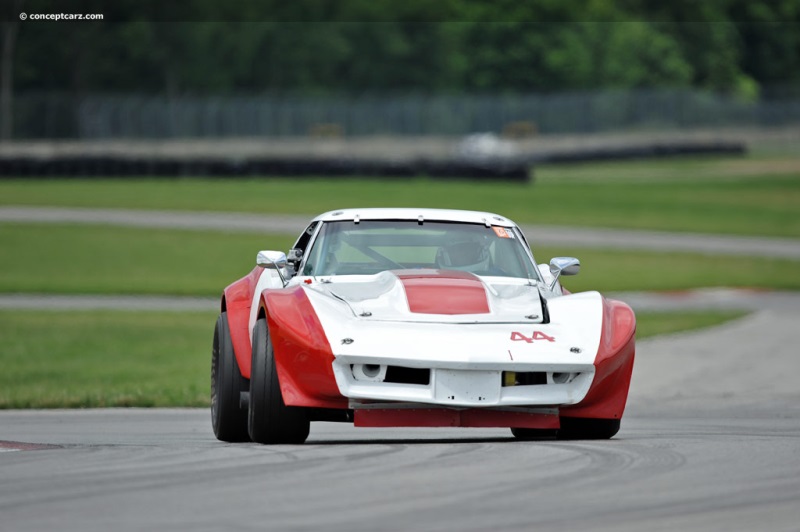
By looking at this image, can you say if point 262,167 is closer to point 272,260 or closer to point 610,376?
point 272,260

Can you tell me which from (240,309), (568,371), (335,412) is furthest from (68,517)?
(240,309)

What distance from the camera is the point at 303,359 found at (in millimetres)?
7602

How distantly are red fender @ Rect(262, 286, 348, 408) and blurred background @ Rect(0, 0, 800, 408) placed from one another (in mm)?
4665

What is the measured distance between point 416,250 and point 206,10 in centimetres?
9165

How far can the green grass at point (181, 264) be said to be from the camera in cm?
2625

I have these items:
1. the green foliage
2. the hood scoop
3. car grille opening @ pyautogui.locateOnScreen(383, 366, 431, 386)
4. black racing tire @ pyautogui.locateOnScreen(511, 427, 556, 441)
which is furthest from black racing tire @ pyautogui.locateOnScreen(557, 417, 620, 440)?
the green foliage

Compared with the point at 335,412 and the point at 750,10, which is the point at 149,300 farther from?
the point at 750,10

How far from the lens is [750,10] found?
13938 cm

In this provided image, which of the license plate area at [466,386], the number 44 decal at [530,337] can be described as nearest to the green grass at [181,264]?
the number 44 decal at [530,337]

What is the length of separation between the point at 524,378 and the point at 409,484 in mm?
1659

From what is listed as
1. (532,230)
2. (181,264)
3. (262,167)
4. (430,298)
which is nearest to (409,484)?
(430,298)

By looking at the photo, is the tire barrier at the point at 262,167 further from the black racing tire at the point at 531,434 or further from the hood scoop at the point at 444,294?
the hood scoop at the point at 444,294

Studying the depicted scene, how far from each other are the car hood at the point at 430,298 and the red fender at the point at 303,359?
0.21 meters

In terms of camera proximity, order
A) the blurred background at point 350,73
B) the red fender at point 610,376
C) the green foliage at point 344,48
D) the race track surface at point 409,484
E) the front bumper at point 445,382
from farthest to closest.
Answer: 1. the green foliage at point 344,48
2. the blurred background at point 350,73
3. the red fender at point 610,376
4. the front bumper at point 445,382
5. the race track surface at point 409,484
